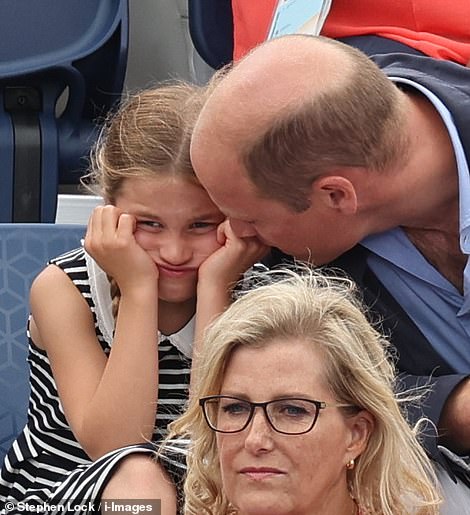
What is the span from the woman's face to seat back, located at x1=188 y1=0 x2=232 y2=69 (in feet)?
4.37

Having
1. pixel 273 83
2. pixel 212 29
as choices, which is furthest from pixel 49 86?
pixel 273 83

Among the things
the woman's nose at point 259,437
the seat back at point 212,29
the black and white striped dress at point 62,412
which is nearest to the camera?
the woman's nose at point 259,437

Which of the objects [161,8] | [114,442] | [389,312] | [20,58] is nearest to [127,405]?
[114,442]

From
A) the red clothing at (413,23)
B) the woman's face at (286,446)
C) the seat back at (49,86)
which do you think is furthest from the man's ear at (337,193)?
the seat back at (49,86)

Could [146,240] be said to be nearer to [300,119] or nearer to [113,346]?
[113,346]

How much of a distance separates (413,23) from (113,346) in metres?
0.77

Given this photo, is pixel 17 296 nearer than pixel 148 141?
No

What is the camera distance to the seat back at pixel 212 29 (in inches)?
102

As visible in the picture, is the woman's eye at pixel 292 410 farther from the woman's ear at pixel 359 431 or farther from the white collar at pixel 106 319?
the white collar at pixel 106 319

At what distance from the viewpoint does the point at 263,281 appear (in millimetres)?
1646

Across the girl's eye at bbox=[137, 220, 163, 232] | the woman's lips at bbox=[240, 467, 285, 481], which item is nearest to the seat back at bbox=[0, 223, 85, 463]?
the girl's eye at bbox=[137, 220, 163, 232]

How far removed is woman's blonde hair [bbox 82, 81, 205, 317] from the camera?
166cm

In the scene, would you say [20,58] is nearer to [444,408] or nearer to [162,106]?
[162,106]

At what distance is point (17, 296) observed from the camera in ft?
6.53
